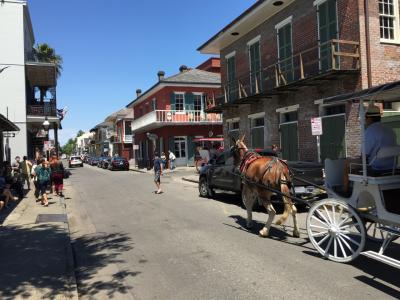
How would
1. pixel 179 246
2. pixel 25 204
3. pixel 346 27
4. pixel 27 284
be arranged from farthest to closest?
pixel 346 27
pixel 25 204
pixel 179 246
pixel 27 284

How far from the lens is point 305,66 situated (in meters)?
18.0

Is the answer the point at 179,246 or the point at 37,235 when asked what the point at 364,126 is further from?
the point at 37,235

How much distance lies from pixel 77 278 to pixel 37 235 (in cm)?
331

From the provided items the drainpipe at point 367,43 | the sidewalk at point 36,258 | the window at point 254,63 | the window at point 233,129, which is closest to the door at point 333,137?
the drainpipe at point 367,43

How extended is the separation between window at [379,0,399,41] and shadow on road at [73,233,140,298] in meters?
12.8

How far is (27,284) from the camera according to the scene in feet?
18.5

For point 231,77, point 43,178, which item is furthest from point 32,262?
point 231,77

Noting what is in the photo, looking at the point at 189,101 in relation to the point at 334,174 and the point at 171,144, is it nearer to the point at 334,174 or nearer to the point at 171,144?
the point at 171,144

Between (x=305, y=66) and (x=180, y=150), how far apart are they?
73.4 ft

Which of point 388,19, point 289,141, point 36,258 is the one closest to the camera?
point 36,258

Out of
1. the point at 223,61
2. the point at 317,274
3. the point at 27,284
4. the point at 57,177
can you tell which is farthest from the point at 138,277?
the point at 223,61

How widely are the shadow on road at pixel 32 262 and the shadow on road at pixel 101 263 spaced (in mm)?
261

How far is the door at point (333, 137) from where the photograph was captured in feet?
52.0

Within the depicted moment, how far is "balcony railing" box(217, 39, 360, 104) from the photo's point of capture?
15.3 metres
